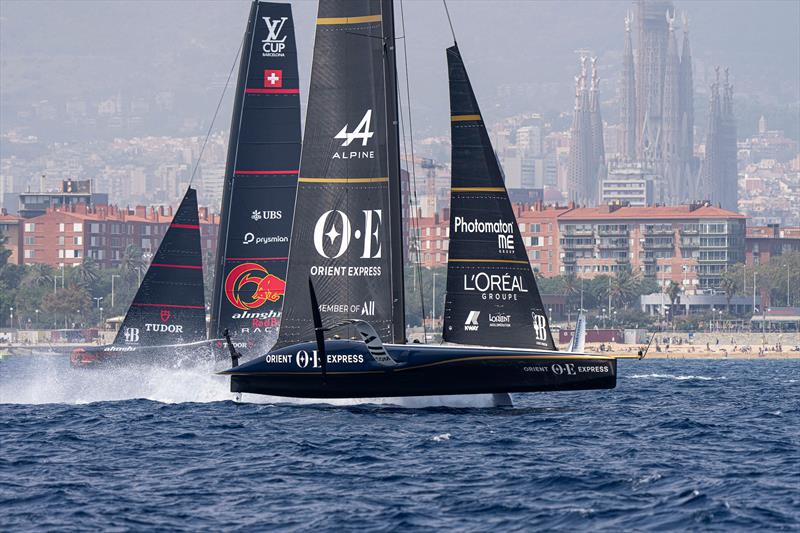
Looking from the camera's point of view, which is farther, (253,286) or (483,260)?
(253,286)

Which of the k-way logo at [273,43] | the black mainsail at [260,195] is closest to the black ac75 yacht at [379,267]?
the black mainsail at [260,195]

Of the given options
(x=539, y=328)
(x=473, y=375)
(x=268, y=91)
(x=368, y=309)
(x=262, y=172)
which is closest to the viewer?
(x=473, y=375)

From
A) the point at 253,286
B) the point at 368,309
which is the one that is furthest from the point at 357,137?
the point at 253,286

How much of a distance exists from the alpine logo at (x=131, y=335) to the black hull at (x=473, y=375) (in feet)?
47.7

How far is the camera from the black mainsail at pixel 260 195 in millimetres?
46406

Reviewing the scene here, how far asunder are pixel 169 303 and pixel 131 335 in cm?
149

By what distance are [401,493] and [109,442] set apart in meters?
9.01

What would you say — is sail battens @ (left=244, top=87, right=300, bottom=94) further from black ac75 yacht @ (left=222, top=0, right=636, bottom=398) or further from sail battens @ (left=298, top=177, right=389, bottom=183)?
sail battens @ (left=298, top=177, right=389, bottom=183)

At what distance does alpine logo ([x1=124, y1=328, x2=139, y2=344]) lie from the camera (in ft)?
157

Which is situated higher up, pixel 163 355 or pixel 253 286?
pixel 253 286

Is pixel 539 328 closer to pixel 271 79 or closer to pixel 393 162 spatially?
pixel 393 162

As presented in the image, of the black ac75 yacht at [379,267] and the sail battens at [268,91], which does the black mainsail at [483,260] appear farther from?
the sail battens at [268,91]

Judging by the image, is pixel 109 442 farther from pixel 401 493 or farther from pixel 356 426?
pixel 401 493

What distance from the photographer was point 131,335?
4781 centimetres
